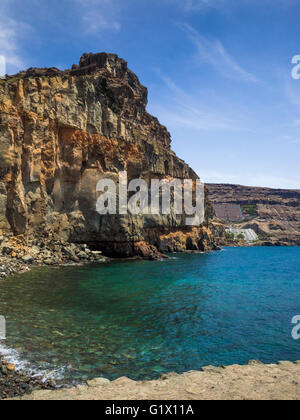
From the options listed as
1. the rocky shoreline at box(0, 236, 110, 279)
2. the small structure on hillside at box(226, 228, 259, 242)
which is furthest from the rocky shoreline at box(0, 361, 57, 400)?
the small structure on hillside at box(226, 228, 259, 242)

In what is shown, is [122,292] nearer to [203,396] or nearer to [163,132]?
[203,396]

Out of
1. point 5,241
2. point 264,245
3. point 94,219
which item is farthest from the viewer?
point 264,245

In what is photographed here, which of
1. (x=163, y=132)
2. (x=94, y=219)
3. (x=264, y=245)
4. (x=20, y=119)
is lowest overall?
(x=264, y=245)

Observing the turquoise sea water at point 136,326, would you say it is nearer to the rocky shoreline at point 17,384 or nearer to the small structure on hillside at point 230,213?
the rocky shoreline at point 17,384

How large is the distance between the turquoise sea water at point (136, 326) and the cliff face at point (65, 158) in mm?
12269

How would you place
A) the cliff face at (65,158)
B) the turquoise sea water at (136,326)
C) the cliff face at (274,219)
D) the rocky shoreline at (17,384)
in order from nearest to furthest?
the rocky shoreline at (17,384) → the turquoise sea water at (136,326) → the cliff face at (65,158) → the cliff face at (274,219)

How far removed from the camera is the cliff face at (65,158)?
107 feet

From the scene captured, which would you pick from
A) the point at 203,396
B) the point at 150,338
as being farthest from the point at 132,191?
the point at 203,396

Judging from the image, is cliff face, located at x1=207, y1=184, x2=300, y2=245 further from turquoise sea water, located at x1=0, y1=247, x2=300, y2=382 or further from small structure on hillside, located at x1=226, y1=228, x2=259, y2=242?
turquoise sea water, located at x1=0, y1=247, x2=300, y2=382

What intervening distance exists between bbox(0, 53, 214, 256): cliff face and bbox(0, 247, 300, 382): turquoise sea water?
12.3 meters

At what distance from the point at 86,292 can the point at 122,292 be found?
8.82 ft

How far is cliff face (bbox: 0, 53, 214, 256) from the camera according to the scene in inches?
1289

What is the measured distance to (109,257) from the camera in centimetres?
4594

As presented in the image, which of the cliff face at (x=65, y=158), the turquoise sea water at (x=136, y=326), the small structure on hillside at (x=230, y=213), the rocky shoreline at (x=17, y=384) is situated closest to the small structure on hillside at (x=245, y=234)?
the small structure on hillside at (x=230, y=213)
